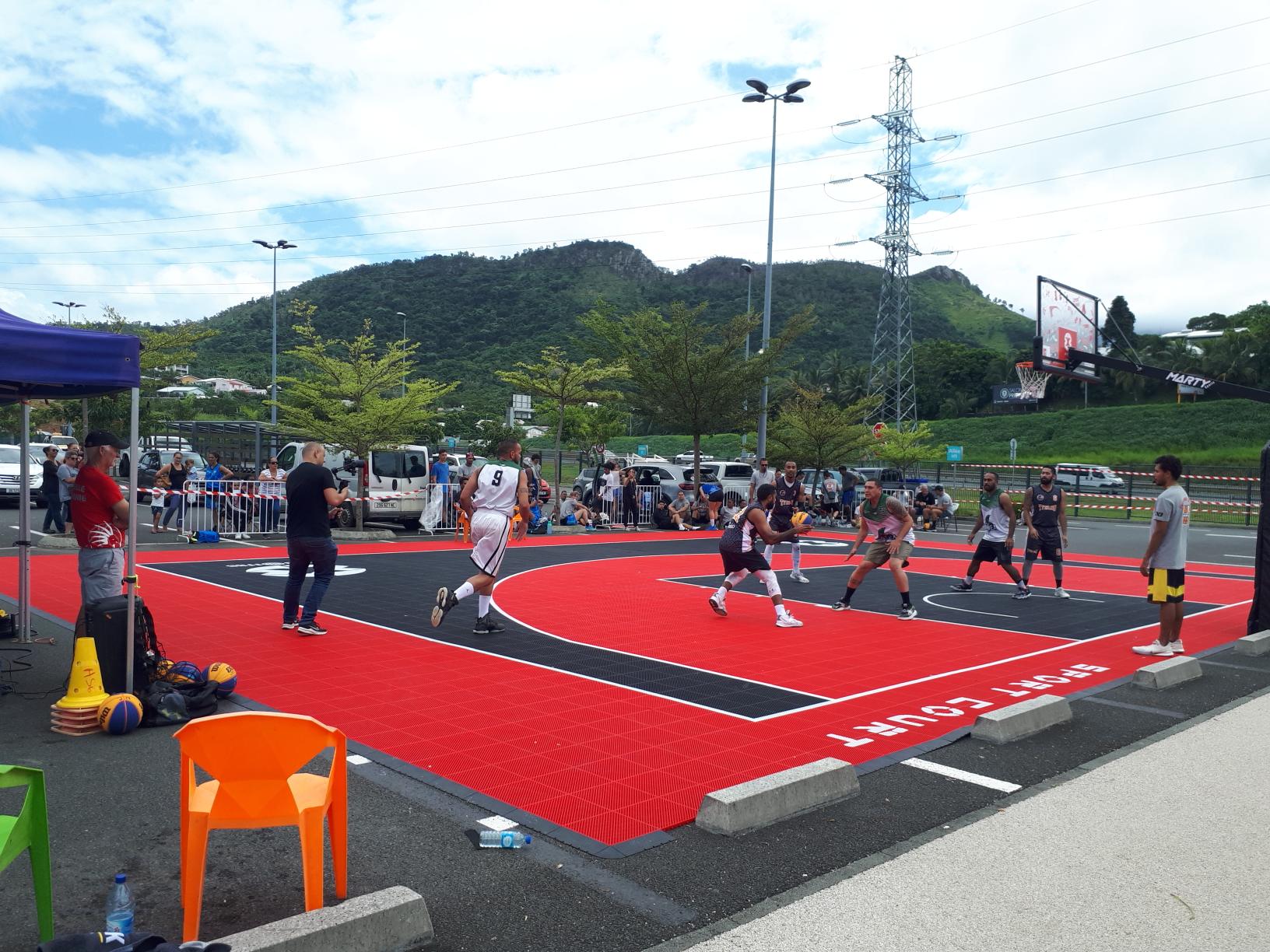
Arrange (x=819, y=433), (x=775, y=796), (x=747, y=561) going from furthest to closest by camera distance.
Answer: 1. (x=819, y=433)
2. (x=747, y=561)
3. (x=775, y=796)

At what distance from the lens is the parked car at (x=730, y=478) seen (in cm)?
2886

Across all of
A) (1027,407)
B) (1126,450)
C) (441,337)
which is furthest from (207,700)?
(441,337)

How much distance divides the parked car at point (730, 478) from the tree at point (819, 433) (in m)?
1.50

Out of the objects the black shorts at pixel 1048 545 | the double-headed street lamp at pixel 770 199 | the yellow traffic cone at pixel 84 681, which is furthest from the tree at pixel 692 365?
the yellow traffic cone at pixel 84 681

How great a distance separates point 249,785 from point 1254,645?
984cm

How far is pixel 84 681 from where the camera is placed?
6.13 metres

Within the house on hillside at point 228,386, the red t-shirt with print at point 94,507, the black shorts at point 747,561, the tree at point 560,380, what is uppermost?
the house on hillside at point 228,386

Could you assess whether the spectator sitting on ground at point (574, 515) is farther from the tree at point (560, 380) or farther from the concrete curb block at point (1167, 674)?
the concrete curb block at point (1167, 674)

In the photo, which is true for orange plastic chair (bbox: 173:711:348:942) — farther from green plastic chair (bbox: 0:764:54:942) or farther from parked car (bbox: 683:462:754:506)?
parked car (bbox: 683:462:754:506)

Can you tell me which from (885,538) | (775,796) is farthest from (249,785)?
(885,538)

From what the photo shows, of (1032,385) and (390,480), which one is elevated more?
(1032,385)

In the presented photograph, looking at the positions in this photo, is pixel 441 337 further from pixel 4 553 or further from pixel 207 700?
pixel 207 700

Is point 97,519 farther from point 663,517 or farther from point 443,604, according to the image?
point 663,517

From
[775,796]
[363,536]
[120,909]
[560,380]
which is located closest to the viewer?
[120,909]
